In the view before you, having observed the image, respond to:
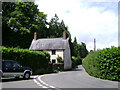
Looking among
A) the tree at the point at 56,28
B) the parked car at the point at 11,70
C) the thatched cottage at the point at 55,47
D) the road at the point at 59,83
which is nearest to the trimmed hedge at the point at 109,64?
the road at the point at 59,83

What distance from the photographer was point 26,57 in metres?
22.5

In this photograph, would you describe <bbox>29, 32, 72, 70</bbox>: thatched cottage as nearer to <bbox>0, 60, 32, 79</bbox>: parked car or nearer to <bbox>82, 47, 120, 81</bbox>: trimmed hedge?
<bbox>82, 47, 120, 81</bbox>: trimmed hedge

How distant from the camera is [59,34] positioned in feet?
253

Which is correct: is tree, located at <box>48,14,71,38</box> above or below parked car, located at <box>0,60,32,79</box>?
above

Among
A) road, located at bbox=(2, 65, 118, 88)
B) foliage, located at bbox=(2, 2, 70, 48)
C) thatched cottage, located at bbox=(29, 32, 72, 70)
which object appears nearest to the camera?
road, located at bbox=(2, 65, 118, 88)

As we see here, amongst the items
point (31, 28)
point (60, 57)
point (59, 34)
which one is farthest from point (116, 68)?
point (59, 34)

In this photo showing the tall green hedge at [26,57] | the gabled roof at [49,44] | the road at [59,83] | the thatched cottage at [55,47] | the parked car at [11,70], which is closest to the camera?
the road at [59,83]

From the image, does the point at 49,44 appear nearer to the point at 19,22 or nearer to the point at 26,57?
the point at 19,22

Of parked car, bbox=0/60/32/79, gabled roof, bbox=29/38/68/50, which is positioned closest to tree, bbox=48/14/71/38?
gabled roof, bbox=29/38/68/50

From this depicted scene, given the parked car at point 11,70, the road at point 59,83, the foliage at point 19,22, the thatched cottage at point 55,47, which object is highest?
the foliage at point 19,22

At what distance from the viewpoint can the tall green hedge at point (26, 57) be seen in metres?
19.9

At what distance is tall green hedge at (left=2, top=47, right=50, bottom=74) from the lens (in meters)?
19.9

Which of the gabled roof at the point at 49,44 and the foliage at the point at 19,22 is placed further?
the gabled roof at the point at 49,44

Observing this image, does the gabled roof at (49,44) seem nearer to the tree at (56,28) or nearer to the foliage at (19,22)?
the foliage at (19,22)
